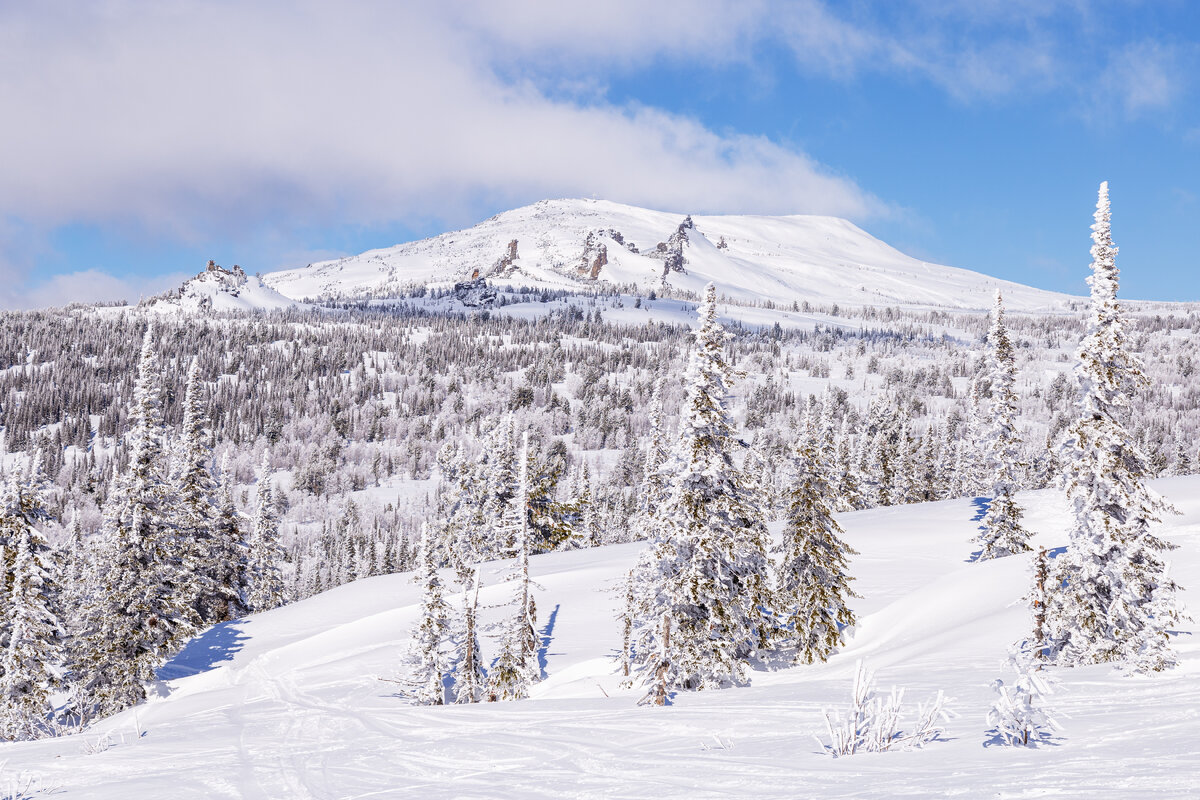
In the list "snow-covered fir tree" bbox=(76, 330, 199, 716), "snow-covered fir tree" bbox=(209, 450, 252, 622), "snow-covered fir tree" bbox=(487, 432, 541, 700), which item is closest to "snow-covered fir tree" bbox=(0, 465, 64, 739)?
"snow-covered fir tree" bbox=(76, 330, 199, 716)

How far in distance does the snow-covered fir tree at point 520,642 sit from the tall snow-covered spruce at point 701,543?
25.0 feet

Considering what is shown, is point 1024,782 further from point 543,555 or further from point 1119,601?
point 543,555

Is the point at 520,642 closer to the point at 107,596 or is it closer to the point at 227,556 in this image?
the point at 107,596

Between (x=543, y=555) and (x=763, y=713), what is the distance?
1796 inches

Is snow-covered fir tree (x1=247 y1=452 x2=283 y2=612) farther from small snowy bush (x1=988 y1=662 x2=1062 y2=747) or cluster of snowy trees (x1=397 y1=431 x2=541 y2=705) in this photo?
small snowy bush (x1=988 y1=662 x2=1062 y2=747)

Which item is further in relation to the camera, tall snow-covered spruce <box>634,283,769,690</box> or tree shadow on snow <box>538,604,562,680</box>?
tree shadow on snow <box>538,604,562,680</box>

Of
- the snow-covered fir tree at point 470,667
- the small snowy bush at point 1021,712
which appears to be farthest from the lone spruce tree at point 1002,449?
the small snowy bush at point 1021,712

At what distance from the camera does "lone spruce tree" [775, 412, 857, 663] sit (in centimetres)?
2853

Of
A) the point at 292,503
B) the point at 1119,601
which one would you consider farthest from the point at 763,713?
the point at 292,503

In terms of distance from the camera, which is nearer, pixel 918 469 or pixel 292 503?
pixel 918 469

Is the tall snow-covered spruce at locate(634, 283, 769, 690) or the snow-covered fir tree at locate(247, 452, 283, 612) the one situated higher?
the tall snow-covered spruce at locate(634, 283, 769, 690)

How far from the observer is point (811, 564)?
28.7 metres

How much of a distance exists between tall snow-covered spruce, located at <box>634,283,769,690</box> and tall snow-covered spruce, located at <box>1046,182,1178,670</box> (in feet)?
27.6

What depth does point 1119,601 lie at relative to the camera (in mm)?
17156
